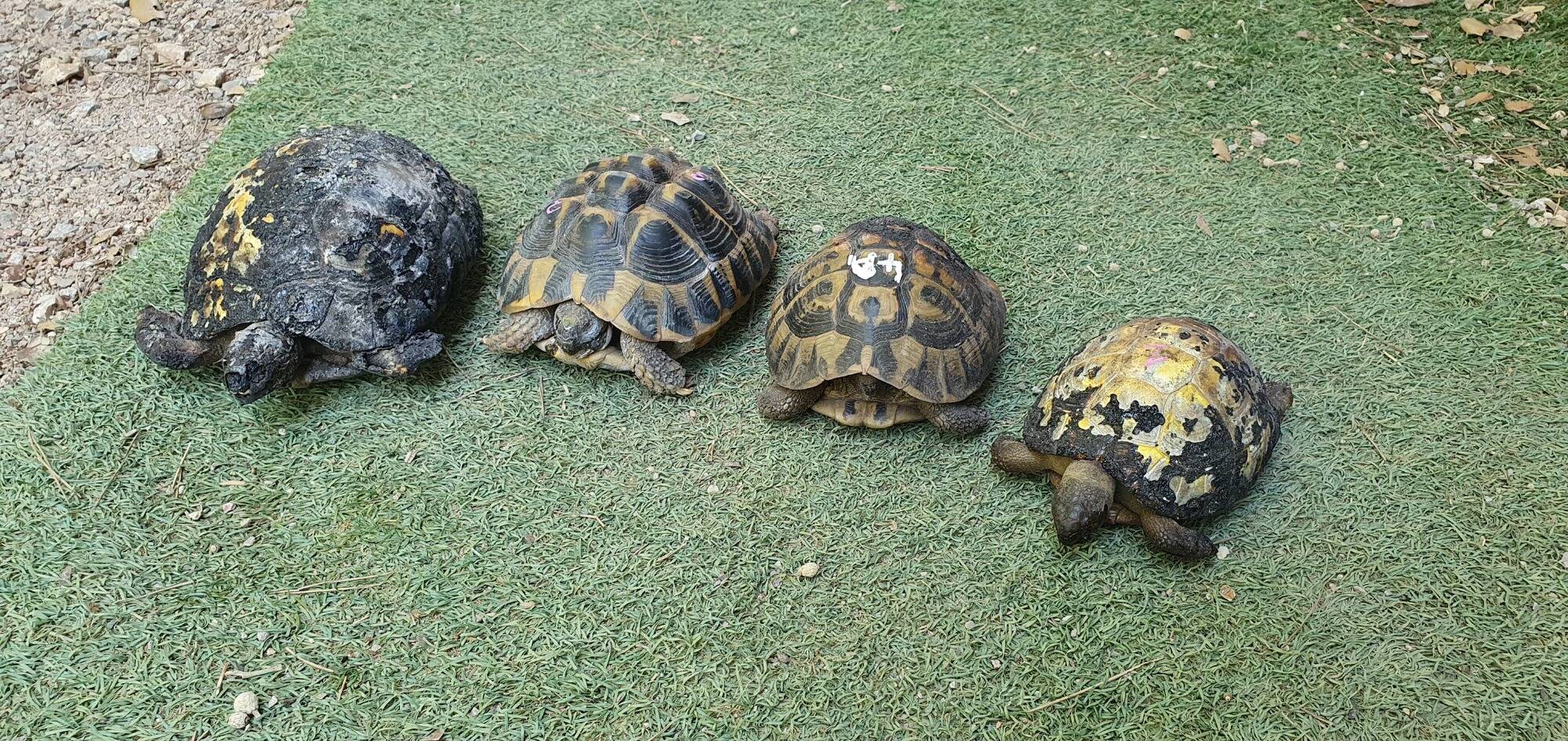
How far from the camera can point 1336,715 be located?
2658mm

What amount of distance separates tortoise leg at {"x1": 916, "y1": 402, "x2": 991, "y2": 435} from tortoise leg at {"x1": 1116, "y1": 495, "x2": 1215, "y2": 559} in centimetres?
54

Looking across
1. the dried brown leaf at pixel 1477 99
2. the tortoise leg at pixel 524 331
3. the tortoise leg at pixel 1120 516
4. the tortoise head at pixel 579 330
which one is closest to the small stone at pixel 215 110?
the tortoise leg at pixel 524 331

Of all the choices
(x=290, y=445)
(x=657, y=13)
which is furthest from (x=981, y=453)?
(x=657, y=13)

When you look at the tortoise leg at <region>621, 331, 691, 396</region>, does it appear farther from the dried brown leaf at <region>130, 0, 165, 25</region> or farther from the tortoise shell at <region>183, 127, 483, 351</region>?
the dried brown leaf at <region>130, 0, 165, 25</region>

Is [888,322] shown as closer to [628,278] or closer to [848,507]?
[848,507]

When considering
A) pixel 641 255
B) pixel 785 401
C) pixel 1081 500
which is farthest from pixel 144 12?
pixel 1081 500

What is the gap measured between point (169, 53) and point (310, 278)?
2.67 metres

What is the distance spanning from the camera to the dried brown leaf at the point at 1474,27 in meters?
4.80

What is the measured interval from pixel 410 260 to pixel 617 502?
1.20 m

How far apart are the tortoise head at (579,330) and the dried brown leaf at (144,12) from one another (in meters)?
3.58

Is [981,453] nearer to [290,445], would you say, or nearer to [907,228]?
[907,228]

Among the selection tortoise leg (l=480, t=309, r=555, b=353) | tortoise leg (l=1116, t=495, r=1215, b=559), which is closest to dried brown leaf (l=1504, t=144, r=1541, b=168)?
tortoise leg (l=1116, t=495, r=1215, b=559)

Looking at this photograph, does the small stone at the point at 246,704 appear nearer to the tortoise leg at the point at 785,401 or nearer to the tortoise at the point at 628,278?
the tortoise at the point at 628,278

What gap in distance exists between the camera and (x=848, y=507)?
3.12m
